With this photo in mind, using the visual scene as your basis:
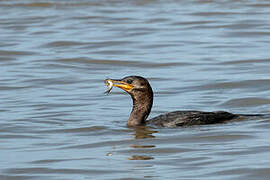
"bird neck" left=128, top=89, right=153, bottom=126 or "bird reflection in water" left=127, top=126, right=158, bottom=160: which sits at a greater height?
"bird neck" left=128, top=89, right=153, bottom=126

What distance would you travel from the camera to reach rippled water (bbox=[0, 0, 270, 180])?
29.0ft

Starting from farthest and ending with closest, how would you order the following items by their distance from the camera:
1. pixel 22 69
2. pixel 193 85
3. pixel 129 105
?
pixel 22 69 → pixel 193 85 → pixel 129 105

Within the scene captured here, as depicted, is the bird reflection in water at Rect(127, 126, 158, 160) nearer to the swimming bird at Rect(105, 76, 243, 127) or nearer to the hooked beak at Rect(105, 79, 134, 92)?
the swimming bird at Rect(105, 76, 243, 127)

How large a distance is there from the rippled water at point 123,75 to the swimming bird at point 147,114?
24 cm

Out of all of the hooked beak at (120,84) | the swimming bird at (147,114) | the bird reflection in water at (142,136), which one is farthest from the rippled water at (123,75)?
the hooked beak at (120,84)

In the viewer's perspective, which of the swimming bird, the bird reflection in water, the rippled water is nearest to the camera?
the rippled water

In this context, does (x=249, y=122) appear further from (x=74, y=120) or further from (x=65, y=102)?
(x=65, y=102)

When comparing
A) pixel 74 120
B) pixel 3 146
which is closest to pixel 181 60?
→ pixel 74 120

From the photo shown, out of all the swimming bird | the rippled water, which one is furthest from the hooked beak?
the rippled water

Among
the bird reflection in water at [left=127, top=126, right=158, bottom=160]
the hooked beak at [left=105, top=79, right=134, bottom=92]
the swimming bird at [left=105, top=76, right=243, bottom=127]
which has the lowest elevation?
the bird reflection in water at [left=127, top=126, right=158, bottom=160]

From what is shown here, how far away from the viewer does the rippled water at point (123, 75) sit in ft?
29.0

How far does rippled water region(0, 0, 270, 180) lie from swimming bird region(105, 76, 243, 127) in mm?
239

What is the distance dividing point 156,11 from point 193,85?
36.2ft

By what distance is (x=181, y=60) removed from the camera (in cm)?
1742
